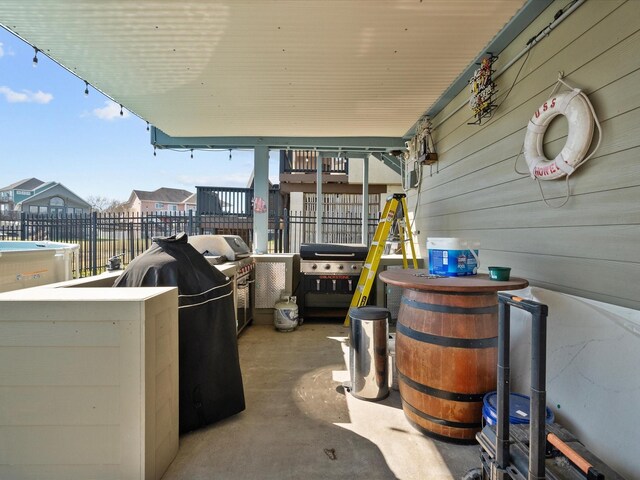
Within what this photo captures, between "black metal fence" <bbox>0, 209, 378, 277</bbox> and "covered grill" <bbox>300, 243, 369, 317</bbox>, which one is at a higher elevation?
"black metal fence" <bbox>0, 209, 378, 277</bbox>

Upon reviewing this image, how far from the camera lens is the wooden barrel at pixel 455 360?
181 centimetres

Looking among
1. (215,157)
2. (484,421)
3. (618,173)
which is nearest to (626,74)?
(618,173)

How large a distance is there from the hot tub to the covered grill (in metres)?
2.76

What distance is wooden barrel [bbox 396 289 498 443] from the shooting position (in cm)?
181

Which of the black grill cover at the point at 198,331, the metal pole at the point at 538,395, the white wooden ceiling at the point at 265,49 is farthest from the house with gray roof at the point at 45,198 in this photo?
the metal pole at the point at 538,395

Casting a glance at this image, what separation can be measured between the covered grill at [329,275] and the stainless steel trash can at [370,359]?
6.42 ft

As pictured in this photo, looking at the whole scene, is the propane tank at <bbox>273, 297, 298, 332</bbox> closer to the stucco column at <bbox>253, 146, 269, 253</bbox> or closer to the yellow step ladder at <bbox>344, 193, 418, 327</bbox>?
the yellow step ladder at <bbox>344, 193, 418, 327</bbox>

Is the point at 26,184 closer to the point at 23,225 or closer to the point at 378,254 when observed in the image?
the point at 23,225

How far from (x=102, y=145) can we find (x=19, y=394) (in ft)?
107

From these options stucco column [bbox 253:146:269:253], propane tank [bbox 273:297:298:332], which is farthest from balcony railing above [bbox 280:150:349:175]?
propane tank [bbox 273:297:298:332]

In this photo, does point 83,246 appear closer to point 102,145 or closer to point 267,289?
point 267,289

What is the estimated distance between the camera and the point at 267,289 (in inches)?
175

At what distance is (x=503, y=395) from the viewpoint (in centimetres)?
124

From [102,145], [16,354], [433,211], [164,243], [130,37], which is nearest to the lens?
[16,354]
